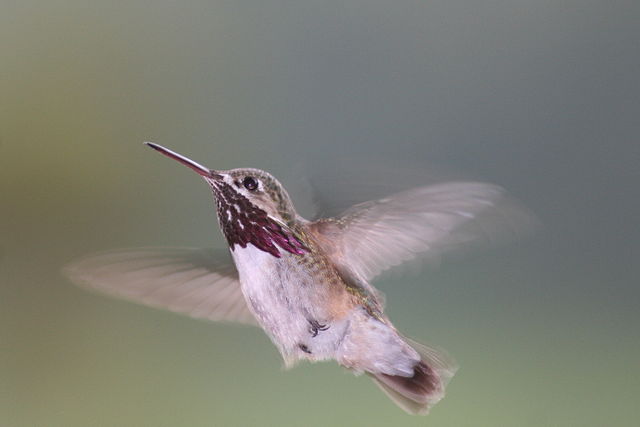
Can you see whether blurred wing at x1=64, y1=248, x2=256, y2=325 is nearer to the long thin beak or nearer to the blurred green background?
the long thin beak

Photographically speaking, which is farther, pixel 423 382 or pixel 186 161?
→ pixel 423 382

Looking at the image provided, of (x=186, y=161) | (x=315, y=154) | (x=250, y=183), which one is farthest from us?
(x=315, y=154)

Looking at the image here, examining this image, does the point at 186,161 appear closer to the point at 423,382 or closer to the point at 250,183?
the point at 250,183

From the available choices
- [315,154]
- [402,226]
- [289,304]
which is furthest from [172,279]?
[315,154]

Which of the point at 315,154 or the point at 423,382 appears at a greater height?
the point at 315,154

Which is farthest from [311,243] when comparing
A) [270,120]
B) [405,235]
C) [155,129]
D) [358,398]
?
[270,120]
